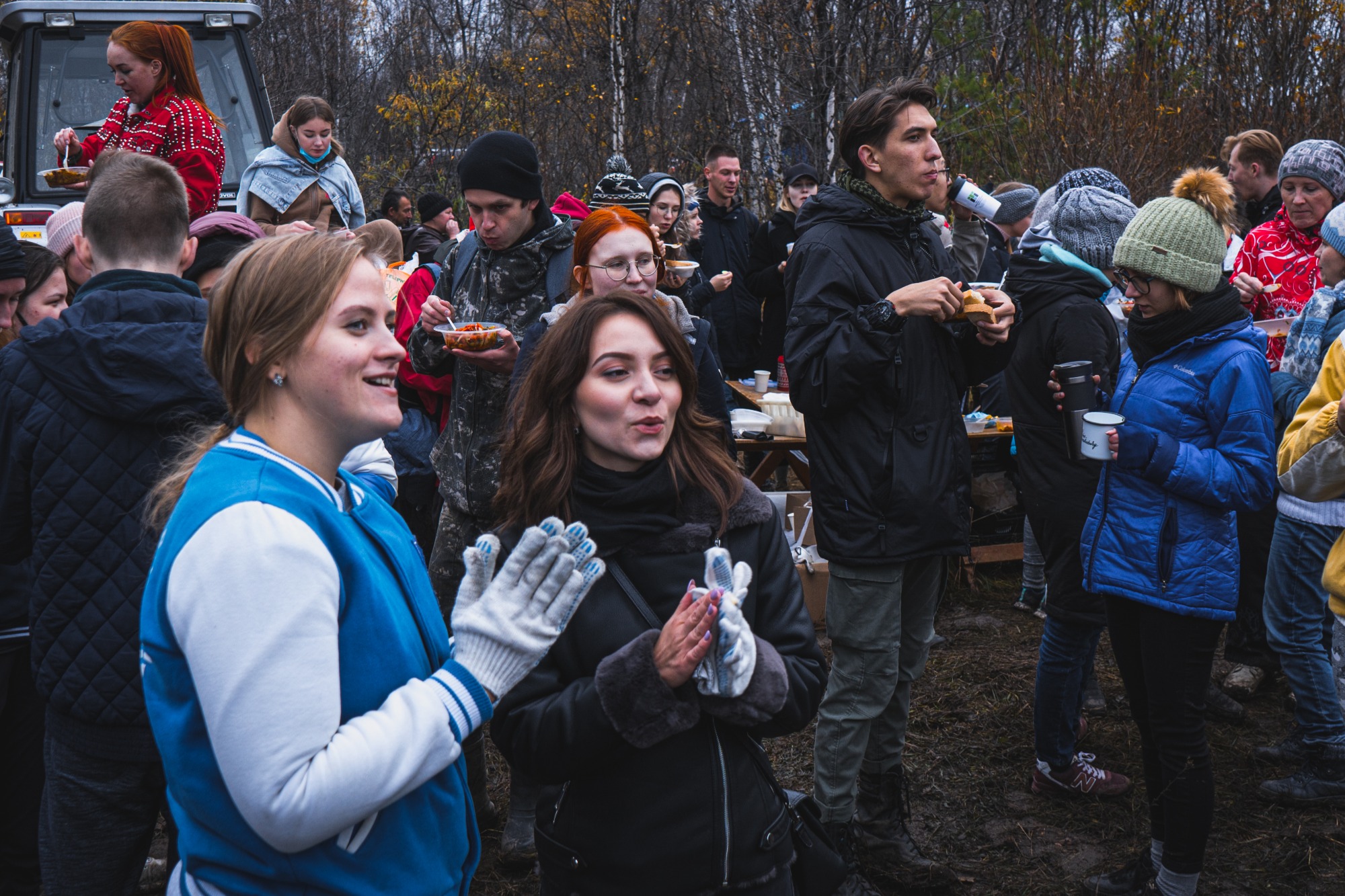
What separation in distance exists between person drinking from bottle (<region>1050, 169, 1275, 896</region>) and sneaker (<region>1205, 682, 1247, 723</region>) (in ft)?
5.66

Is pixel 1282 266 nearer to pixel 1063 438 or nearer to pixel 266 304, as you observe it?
pixel 1063 438

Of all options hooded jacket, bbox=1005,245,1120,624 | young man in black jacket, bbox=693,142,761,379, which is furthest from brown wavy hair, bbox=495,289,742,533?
young man in black jacket, bbox=693,142,761,379

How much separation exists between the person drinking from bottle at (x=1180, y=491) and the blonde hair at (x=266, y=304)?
2.32 metres

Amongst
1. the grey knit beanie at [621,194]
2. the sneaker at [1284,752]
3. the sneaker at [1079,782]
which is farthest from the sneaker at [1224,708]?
the grey knit beanie at [621,194]

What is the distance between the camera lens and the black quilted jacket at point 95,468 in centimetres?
241

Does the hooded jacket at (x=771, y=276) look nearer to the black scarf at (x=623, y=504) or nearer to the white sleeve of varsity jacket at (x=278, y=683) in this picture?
the black scarf at (x=623, y=504)

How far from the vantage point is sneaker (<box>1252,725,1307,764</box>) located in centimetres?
429

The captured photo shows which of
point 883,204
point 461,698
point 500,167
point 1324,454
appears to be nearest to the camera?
point 461,698

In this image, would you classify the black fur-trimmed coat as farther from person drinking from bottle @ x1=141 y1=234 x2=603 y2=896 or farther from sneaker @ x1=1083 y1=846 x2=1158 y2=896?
sneaker @ x1=1083 y1=846 x2=1158 y2=896

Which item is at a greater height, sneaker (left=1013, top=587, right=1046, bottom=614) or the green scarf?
the green scarf

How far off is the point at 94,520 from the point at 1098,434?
8.57ft

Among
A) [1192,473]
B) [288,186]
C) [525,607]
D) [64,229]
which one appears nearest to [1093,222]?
[1192,473]

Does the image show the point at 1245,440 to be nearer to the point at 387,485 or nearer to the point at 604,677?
the point at 604,677

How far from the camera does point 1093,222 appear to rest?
12.7ft
